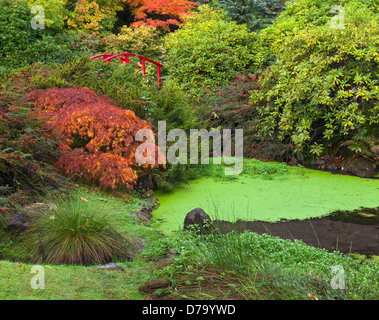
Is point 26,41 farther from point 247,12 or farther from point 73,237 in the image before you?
point 73,237

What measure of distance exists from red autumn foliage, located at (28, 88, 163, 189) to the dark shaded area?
5.23ft

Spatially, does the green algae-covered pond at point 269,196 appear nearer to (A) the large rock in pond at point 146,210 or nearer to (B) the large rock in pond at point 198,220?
(A) the large rock in pond at point 146,210

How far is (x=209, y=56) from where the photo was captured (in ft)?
39.9

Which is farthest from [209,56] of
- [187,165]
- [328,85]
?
[187,165]

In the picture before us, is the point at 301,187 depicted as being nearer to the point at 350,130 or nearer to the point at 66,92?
the point at 350,130

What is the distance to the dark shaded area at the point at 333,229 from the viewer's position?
464cm

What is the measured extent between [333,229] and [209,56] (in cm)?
814

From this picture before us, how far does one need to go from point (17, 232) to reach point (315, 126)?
21.7 ft

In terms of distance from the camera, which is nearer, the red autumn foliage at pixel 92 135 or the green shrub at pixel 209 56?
the red autumn foliage at pixel 92 135

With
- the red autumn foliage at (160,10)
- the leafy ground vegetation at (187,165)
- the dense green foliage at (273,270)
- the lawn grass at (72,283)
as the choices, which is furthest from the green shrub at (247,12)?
the lawn grass at (72,283)

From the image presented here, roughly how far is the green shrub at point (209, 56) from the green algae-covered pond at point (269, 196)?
4.84m

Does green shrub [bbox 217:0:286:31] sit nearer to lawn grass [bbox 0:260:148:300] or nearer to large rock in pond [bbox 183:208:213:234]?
large rock in pond [bbox 183:208:213:234]

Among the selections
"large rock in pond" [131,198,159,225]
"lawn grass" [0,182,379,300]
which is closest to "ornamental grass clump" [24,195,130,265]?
"lawn grass" [0,182,379,300]

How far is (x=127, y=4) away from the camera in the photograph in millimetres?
18359
